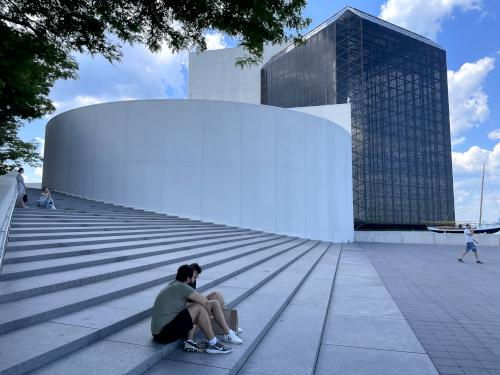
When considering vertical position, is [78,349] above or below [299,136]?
below

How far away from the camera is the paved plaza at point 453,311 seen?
416 cm

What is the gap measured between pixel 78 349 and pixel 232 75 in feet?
138

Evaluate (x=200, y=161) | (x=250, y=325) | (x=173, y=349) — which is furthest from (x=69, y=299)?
(x=200, y=161)

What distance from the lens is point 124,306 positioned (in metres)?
Answer: 4.48

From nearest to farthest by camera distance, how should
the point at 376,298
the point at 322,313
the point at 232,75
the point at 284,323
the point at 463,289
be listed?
the point at 284,323, the point at 322,313, the point at 376,298, the point at 463,289, the point at 232,75

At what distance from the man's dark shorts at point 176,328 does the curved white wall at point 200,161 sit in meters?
14.6

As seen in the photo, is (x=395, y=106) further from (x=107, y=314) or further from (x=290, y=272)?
(x=107, y=314)

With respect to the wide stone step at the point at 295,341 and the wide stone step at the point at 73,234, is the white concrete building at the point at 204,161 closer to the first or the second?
the wide stone step at the point at 73,234

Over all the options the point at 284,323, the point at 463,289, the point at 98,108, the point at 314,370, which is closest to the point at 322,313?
the point at 284,323

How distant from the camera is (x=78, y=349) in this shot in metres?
3.30

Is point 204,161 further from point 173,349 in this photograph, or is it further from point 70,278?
point 173,349

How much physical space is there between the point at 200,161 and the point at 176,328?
15166 mm

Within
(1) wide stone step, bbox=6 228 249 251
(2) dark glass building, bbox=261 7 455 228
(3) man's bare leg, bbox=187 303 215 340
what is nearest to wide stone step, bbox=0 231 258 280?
(1) wide stone step, bbox=6 228 249 251

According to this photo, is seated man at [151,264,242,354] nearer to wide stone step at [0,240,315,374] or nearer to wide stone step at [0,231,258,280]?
wide stone step at [0,240,315,374]
